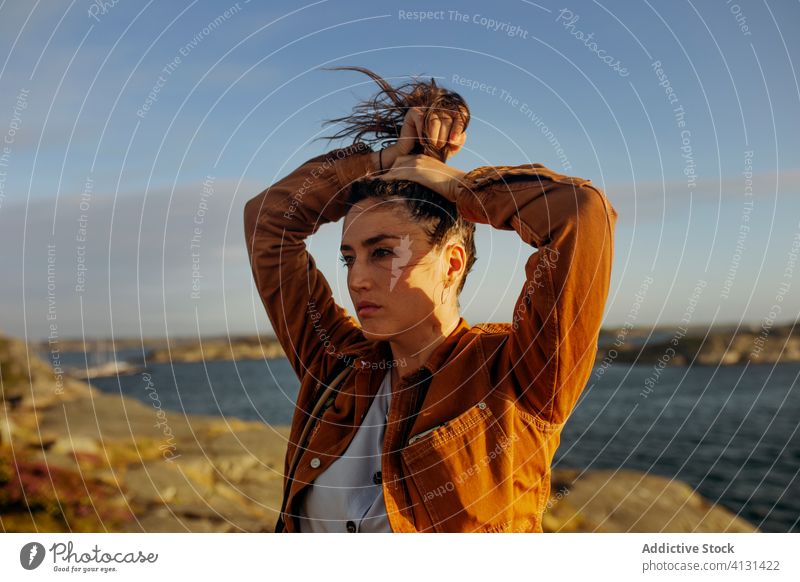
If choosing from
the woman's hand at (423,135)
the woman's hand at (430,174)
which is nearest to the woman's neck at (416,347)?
the woman's hand at (430,174)

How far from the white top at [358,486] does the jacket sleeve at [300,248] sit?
0.30 m

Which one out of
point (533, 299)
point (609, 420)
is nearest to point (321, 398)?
point (533, 299)

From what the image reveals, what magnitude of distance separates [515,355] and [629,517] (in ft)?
15.5

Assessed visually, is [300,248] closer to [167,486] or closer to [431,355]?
[431,355]

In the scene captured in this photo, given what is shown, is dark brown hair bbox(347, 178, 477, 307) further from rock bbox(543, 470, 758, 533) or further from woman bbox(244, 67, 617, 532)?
rock bbox(543, 470, 758, 533)

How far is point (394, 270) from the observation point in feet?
6.44

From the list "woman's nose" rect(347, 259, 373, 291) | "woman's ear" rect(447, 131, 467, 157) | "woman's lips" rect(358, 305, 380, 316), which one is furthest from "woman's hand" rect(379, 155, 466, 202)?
"woman's lips" rect(358, 305, 380, 316)

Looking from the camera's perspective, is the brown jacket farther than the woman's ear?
No

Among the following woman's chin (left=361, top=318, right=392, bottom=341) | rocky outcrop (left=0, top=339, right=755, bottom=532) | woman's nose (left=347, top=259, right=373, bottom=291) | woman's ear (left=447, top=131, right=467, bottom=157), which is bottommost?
rocky outcrop (left=0, top=339, right=755, bottom=532)

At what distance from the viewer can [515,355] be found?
5.97 feet

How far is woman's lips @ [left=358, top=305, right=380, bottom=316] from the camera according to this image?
6.55ft

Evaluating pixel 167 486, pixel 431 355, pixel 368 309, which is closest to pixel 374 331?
pixel 368 309
